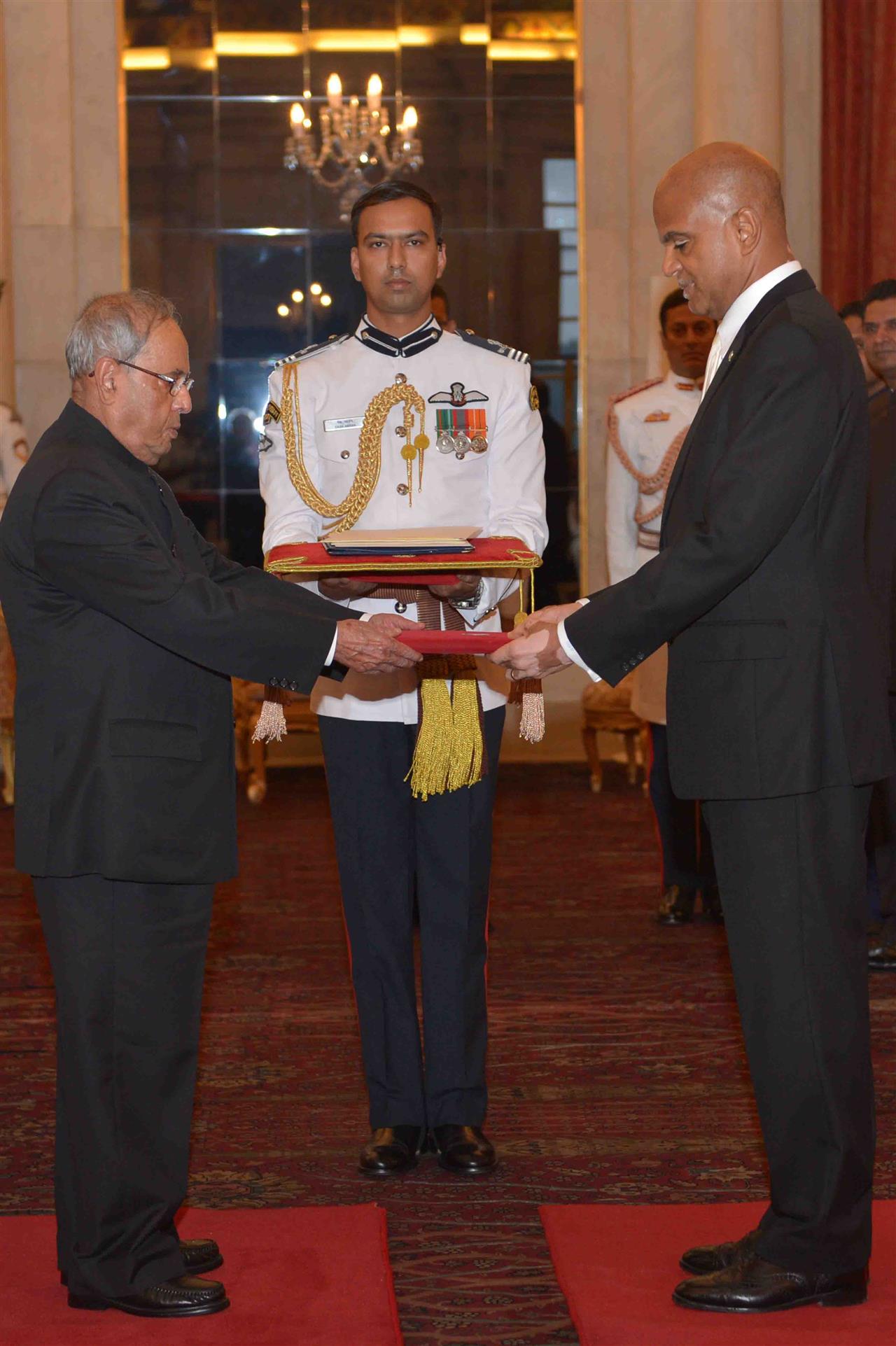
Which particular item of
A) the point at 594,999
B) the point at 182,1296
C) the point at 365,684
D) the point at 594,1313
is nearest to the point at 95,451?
the point at 365,684

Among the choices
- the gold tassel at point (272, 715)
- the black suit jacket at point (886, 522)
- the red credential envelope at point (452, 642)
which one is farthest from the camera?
the black suit jacket at point (886, 522)

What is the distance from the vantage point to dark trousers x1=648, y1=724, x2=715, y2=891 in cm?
550

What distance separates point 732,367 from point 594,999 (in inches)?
99.2

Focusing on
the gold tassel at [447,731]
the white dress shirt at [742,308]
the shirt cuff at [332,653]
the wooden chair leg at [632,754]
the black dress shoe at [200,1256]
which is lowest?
the black dress shoe at [200,1256]

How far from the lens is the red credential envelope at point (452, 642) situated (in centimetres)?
294

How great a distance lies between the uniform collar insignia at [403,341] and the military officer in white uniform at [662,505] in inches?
84.3

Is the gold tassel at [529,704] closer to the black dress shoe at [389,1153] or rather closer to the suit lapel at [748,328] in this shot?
the suit lapel at [748,328]

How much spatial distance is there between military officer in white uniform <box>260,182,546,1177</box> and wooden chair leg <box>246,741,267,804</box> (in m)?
4.72

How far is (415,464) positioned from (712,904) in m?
2.62

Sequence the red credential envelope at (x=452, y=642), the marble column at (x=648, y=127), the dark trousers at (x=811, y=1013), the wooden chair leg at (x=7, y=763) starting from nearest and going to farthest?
the dark trousers at (x=811, y=1013), the red credential envelope at (x=452, y=642), the wooden chair leg at (x=7, y=763), the marble column at (x=648, y=127)

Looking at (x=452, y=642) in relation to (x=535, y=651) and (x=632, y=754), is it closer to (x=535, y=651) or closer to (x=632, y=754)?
(x=535, y=651)

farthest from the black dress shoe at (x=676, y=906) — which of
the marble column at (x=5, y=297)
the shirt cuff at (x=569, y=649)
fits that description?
the marble column at (x=5, y=297)

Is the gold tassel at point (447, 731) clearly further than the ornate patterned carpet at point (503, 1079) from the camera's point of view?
Yes

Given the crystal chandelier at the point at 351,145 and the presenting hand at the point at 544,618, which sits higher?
the crystal chandelier at the point at 351,145
